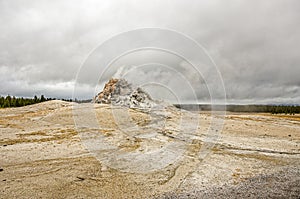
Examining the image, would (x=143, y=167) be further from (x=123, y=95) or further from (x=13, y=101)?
(x=13, y=101)

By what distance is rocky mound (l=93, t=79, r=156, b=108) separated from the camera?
52.8 metres

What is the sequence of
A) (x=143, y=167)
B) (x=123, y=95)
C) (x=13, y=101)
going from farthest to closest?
1. (x=13, y=101)
2. (x=123, y=95)
3. (x=143, y=167)

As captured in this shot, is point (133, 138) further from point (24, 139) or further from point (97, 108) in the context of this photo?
point (97, 108)

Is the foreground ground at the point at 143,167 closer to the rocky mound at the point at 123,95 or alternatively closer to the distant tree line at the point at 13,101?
the rocky mound at the point at 123,95

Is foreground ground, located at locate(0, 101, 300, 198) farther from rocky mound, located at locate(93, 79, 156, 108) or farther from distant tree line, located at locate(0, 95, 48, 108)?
distant tree line, located at locate(0, 95, 48, 108)

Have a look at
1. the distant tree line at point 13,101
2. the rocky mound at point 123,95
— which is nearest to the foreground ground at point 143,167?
the rocky mound at point 123,95

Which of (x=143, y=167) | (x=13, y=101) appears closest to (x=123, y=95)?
(x=143, y=167)

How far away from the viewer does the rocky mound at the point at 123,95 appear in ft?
173

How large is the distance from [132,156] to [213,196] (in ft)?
26.1

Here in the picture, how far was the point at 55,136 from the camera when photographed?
2475 cm

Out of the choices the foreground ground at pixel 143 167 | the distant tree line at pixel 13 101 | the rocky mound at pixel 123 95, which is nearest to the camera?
the foreground ground at pixel 143 167

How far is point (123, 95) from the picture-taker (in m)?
56.4

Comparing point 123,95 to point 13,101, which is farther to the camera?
point 13,101

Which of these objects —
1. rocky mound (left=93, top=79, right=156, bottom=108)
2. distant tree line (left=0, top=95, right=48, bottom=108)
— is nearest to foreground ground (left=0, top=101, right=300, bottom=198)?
rocky mound (left=93, top=79, right=156, bottom=108)
